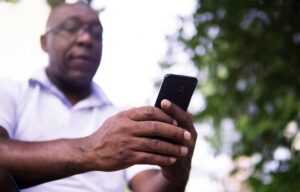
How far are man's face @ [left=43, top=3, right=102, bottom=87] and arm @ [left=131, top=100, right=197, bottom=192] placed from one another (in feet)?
0.88

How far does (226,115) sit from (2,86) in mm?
1975

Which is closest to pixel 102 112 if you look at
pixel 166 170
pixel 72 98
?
pixel 72 98

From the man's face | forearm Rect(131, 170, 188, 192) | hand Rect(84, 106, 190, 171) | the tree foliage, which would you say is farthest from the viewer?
the tree foliage

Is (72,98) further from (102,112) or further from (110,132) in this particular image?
(110,132)

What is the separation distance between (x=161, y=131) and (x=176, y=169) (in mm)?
160

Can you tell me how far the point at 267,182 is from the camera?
1826 millimetres

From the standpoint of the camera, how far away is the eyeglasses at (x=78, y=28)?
45.5 inches

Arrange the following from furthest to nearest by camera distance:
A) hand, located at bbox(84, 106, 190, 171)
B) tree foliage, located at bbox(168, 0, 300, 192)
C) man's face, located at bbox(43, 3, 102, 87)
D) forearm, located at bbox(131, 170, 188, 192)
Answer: tree foliage, located at bbox(168, 0, 300, 192) < man's face, located at bbox(43, 3, 102, 87) < forearm, located at bbox(131, 170, 188, 192) < hand, located at bbox(84, 106, 190, 171)

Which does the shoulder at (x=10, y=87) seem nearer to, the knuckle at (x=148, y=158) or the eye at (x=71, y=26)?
the eye at (x=71, y=26)

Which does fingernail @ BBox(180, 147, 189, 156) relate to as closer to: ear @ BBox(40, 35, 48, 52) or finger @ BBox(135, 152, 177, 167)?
finger @ BBox(135, 152, 177, 167)

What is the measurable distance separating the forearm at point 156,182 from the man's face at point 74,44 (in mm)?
241

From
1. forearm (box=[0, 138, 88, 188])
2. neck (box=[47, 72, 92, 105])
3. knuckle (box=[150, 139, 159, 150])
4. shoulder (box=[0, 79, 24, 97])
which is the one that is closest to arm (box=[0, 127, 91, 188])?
forearm (box=[0, 138, 88, 188])

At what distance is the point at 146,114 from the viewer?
0.83 m

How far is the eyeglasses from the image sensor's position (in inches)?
45.5
